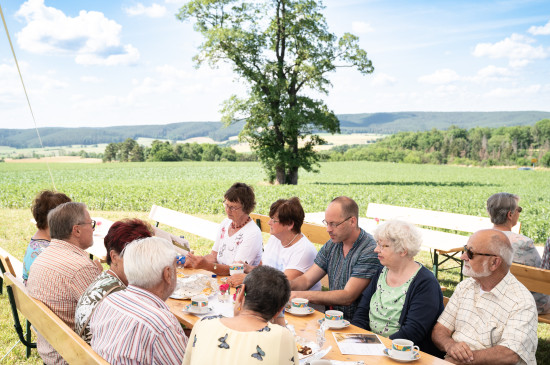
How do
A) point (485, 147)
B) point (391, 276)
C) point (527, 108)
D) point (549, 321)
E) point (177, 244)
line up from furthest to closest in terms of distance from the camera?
point (527, 108), point (485, 147), point (177, 244), point (549, 321), point (391, 276)

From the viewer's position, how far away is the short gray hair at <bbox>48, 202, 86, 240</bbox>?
3422 millimetres

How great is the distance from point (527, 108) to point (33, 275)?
165135 millimetres

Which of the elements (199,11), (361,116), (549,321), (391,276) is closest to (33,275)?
(391,276)

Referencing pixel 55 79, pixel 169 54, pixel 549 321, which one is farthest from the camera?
pixel 169 54

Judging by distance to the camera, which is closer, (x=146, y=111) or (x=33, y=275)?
(x=33, y=275)

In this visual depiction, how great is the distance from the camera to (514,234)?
448 cm

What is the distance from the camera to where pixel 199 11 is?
85.0 ft

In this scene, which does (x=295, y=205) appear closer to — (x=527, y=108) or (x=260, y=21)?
(x=260, y=21)

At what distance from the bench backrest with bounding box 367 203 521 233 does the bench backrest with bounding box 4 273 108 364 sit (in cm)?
Answer: 462

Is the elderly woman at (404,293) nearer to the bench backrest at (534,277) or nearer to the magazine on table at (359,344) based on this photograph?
the magazine on table at (359,344)

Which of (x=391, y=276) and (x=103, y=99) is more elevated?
(x=103, y=99)

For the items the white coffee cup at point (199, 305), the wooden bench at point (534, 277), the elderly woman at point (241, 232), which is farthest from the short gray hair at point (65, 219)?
the wooden bench at point (534, 277)

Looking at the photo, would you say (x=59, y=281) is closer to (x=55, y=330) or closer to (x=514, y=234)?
(x=55, y=330)

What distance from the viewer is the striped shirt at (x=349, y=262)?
364cm
